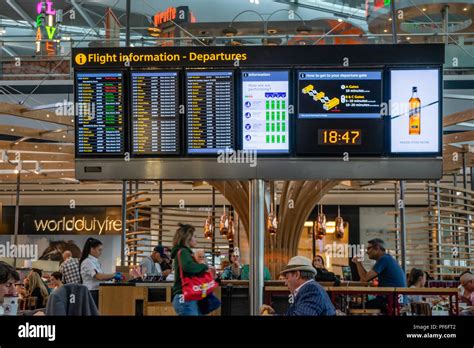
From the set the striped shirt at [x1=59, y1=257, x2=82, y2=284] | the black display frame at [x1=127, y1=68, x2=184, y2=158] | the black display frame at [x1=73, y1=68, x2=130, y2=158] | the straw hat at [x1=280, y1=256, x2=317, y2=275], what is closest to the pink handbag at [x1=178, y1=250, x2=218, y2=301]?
the straw hat at [x1=280, y1=256, x2=317, y2=275]

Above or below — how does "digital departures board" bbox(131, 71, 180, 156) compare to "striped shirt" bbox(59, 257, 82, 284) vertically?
above

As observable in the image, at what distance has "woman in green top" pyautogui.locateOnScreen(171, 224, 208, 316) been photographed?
22.0 ft

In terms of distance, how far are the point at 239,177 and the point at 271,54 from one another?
1.29m

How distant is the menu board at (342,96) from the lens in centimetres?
815

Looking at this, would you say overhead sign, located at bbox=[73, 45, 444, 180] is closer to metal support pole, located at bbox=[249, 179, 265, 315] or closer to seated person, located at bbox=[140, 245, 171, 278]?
metal support pole, located at bbox=[249, 179, 265, 315]

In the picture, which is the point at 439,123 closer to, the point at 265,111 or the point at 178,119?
the point at 265,111

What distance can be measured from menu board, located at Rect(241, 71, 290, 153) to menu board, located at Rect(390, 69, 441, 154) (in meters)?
1.09

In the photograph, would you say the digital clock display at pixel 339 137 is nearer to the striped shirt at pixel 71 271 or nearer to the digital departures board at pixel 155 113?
the digital departures board at pixel 155 113

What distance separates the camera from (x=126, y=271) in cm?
1238

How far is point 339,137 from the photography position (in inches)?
320

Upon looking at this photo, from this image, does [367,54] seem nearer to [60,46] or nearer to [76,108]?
[76,108]

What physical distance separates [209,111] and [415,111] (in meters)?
2.06
